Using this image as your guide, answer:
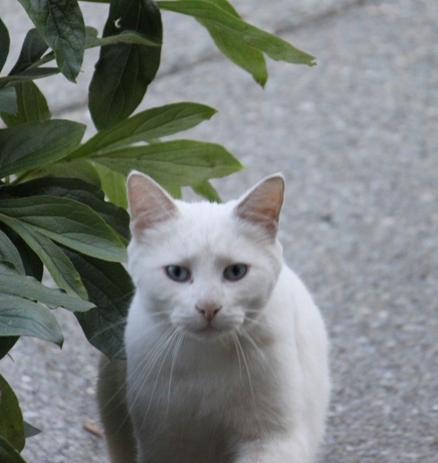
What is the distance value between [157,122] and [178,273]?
0.37 meters

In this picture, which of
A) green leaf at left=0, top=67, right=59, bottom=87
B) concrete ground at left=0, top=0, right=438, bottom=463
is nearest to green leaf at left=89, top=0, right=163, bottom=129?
green leaf at left=0, top=67, right=59, bottom=87

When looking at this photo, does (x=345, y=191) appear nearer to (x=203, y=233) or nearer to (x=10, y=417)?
(x=203, y=233)

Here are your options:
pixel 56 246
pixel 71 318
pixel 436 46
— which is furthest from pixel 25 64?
pixel 436 46

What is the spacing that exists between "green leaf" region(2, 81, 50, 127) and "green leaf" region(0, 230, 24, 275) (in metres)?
0.32

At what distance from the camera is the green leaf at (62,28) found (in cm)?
190

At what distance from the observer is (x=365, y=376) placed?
10.5ft

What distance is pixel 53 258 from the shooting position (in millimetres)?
2107

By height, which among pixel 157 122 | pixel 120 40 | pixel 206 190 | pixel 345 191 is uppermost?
pixel 120 40

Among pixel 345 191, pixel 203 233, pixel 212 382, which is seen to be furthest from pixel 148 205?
pixel 345 191

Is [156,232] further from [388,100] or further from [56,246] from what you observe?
[388,100]

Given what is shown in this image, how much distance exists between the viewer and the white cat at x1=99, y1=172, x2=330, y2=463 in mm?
2066

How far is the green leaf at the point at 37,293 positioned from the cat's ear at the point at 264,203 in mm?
368

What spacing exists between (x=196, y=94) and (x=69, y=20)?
109 inches

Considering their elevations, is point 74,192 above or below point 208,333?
above
